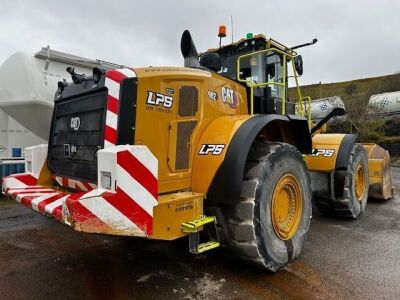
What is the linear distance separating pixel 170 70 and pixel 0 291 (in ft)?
8.07

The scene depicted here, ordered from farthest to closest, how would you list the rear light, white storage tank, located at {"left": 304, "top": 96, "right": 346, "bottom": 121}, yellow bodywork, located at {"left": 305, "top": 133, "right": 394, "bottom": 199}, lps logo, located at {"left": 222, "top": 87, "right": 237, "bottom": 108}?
white storage tank, located at {"left": 304, "top": 96, "right": 346, "bottom": 121} < yellow bodywork, located at {"left": 305, "top": 133, "right": 394, "bottom": 199} < lps logo, located at {"left": 222, "top": 87, "right": 237, "bottom": 108} < the rear light

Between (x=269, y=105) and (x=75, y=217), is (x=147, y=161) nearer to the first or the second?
(x=75, y=217)

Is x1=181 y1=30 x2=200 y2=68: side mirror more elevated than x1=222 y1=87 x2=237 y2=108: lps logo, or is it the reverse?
x1=181 y1=30 x2=200 y2=68: side mirror

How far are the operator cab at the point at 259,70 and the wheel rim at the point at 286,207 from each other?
108 cm

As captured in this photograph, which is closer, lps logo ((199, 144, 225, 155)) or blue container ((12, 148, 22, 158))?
lps logo ((199, 144, 225, 155))

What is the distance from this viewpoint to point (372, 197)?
24.6 feet

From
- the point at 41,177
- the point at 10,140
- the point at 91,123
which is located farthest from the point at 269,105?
the point at 10,140

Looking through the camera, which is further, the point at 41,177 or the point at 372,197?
the point at 372,197

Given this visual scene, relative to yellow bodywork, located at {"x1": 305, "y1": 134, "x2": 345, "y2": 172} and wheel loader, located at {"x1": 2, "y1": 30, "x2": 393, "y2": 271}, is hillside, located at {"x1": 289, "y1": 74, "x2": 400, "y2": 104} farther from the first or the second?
wheel loader, located at {"x1": 2, "y1": 30, "x2": 393, "y2": 271}

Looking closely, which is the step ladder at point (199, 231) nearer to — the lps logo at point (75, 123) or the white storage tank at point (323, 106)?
the lps logo at point (75, 123)

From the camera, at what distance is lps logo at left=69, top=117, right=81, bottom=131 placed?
147 inches

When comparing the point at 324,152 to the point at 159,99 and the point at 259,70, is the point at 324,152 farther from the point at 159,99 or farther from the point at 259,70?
the point at 159,99

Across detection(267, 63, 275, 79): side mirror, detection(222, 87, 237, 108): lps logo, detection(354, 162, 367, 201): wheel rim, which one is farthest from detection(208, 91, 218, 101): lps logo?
detection(354, 162, 367, 201): wheel rim

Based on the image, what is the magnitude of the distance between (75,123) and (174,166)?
1.22 meters
